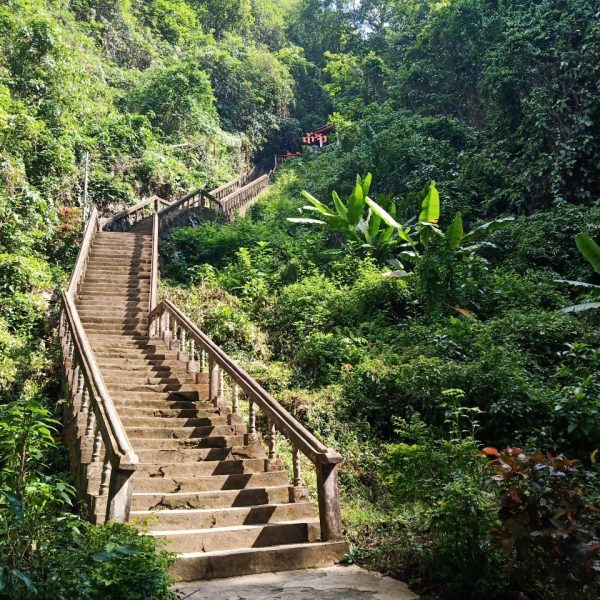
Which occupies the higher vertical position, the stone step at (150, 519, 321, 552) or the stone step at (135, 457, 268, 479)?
the stone step at (135, 457, 268, 479)

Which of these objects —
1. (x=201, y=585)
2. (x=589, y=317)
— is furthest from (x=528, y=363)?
(x=201, y=585)

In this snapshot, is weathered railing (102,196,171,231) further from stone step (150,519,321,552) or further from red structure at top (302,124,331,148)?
red structure at top (302,124,331,148)

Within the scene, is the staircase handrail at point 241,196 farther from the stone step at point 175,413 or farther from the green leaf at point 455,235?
the stone step at point 175,413

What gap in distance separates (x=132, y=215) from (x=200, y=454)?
44.9ft

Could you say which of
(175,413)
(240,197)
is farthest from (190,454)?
(240,197)

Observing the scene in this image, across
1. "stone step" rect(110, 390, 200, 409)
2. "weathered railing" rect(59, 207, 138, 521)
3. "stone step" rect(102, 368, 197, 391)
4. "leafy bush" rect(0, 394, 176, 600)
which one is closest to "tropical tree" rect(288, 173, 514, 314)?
"stone step" rect(102, 368, 197, 391)

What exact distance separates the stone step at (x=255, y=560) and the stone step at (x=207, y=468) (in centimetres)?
Answer: 145

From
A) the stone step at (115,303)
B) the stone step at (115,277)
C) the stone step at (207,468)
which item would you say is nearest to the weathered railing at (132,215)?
the stone step at (115,277)

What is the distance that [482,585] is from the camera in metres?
3.96

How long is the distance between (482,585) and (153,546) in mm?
2287

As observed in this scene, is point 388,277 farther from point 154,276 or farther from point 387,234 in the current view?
point 154,276

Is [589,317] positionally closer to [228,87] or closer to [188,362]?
[188,362]

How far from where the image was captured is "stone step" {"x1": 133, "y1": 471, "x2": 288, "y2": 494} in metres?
5.91

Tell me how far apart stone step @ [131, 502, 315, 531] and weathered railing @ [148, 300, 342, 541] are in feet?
1.14
